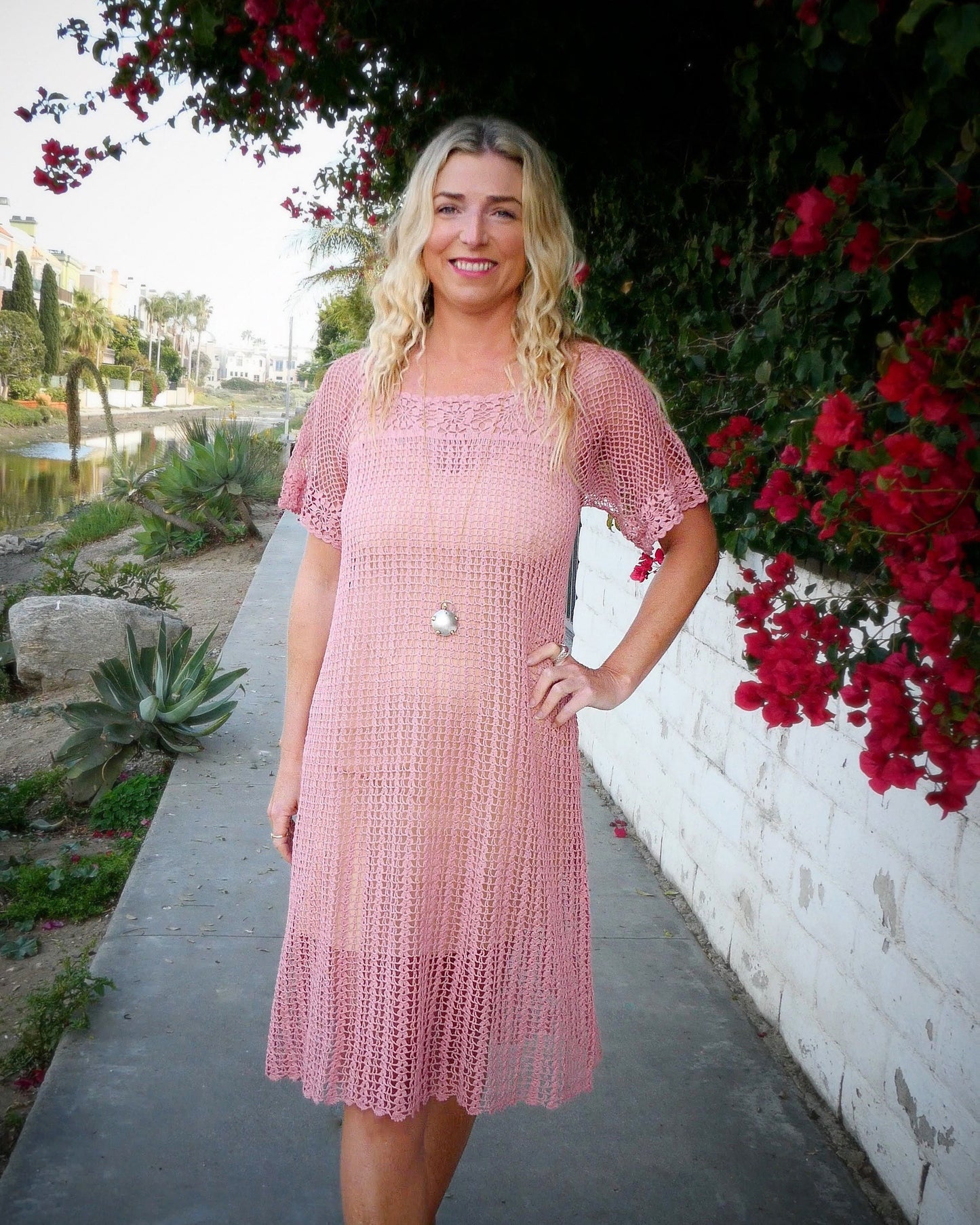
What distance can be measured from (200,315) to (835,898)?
167m

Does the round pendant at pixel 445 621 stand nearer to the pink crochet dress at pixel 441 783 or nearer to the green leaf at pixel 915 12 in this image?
the pink crochet dress at pixel 441 783

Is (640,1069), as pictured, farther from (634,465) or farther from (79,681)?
(79,681)

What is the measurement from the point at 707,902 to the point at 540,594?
2223 millimetres

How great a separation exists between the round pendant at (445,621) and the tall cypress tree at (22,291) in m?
63.1

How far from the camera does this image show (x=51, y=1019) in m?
3.10

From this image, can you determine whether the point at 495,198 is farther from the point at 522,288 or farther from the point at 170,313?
the point at 170,313

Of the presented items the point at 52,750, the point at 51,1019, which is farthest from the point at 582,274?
the point at 52,750

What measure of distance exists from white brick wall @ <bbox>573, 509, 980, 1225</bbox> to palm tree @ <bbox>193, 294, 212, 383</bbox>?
15659 cm

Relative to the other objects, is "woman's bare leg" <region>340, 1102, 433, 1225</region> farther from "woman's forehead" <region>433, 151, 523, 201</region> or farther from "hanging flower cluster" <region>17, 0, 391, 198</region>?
"hanging flower cluster" <region>17, 0, 391, 198</region>

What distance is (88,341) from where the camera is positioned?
260 feet

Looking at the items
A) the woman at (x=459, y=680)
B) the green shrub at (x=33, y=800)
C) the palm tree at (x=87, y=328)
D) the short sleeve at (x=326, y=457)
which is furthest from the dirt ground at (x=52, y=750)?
the palm tree at (x=87, y=328)

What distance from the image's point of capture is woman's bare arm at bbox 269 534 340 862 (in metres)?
2.23

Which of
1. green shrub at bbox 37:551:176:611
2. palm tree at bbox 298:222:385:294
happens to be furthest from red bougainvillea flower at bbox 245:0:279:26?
palm tree at bbox 298:222:385:294

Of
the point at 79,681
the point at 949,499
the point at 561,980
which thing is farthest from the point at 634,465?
the point at 79,681
